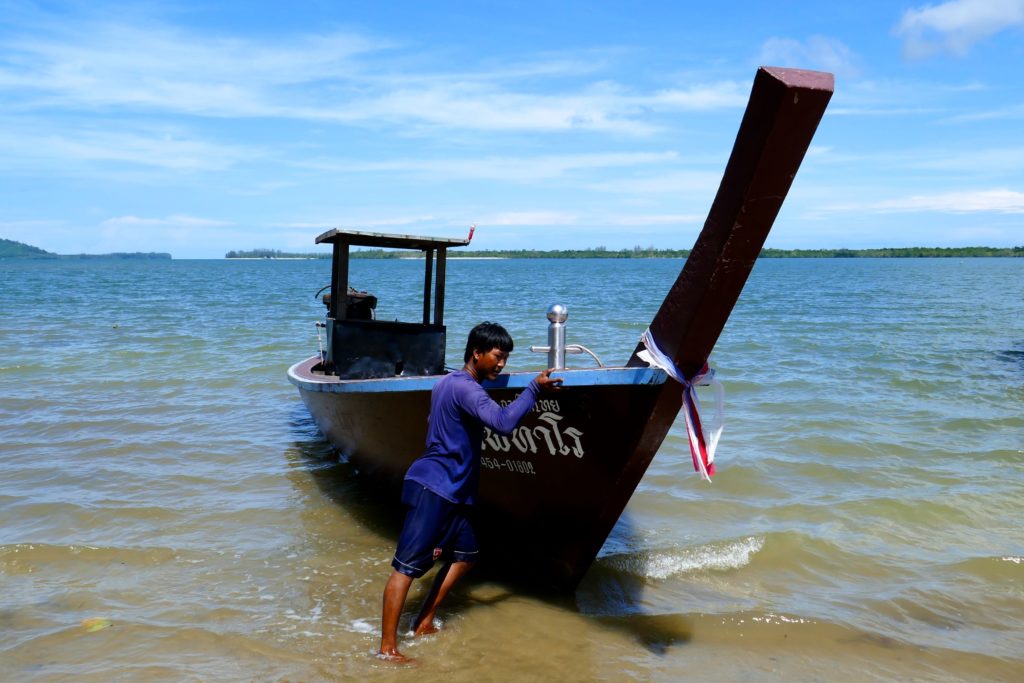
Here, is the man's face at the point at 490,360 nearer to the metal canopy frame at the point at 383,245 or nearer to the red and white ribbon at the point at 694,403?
the red and white ribbon at the point at 694,403

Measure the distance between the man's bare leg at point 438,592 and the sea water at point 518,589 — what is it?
0.10 metres

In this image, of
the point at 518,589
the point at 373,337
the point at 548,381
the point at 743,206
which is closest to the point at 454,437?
the point at 548,381

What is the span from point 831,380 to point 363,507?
924 centimetres

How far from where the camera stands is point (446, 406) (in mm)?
4133

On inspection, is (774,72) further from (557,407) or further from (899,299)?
(899,299)

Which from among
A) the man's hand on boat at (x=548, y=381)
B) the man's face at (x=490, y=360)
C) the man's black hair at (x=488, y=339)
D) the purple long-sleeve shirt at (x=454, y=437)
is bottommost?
the purple long-sleeve shirt at (x=454, y=437)

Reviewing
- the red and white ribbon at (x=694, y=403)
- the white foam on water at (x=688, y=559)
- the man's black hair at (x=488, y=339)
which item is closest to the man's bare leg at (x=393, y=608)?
the man's black hair at (x=488, y=339)

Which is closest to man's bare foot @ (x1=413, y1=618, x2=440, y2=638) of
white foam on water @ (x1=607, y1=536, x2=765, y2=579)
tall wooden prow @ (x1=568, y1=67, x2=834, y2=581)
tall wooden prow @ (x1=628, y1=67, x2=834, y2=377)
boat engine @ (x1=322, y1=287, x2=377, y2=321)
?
tall wooden prow @ (x1=568, y1=67, x2=834, y2=581)

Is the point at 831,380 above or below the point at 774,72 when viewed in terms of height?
below

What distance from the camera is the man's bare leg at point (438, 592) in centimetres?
449

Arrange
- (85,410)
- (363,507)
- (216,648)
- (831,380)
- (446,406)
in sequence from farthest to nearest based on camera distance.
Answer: (831,380), (85,410), (363,507), (216,648), (446,406)

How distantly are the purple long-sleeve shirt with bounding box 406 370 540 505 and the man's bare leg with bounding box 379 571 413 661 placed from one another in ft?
1.58

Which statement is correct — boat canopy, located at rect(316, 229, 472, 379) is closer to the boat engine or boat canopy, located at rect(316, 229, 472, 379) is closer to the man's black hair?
the boat engine

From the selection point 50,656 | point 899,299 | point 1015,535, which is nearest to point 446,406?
point 50,656
